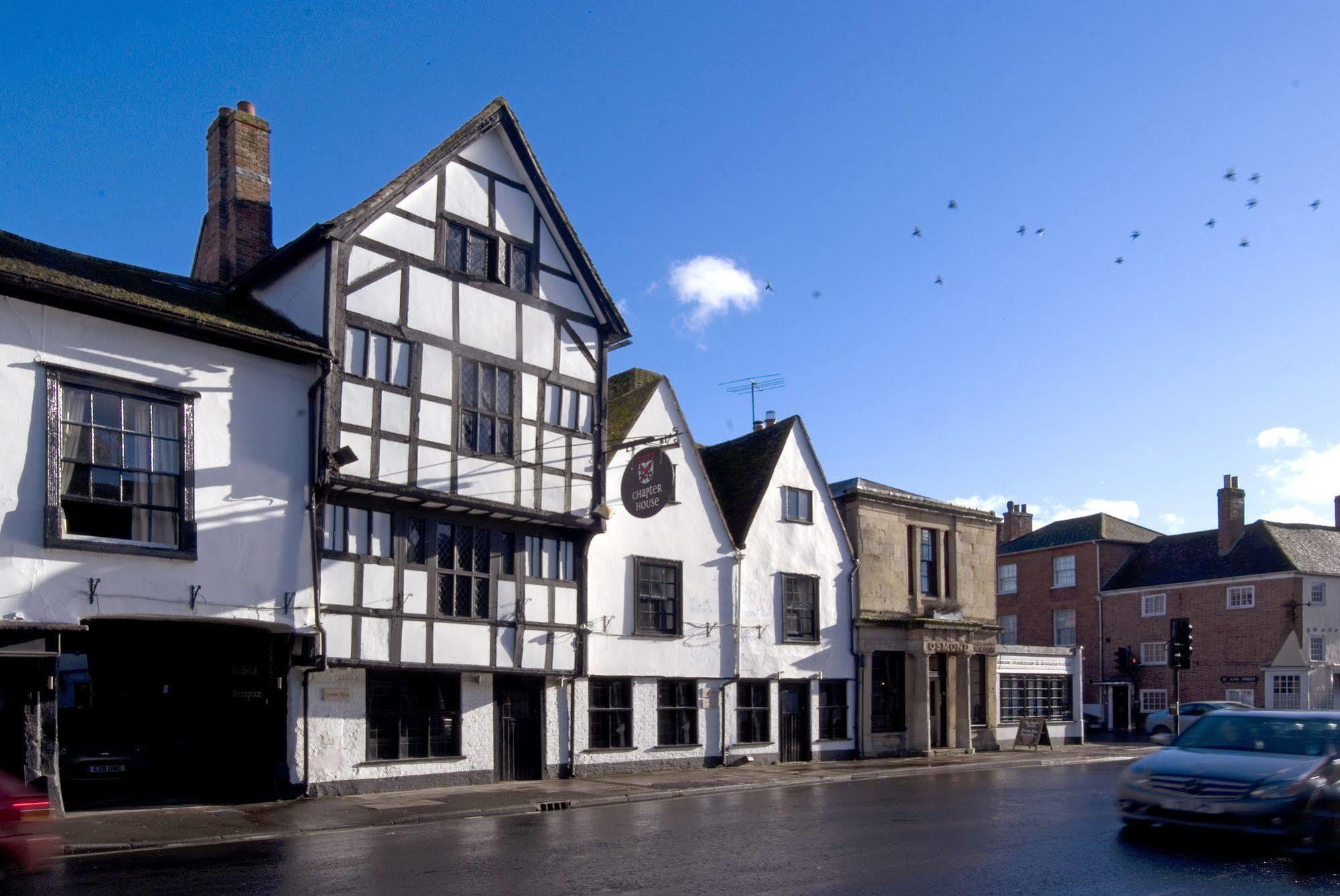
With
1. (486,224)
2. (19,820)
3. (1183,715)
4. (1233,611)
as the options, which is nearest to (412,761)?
(19,820)

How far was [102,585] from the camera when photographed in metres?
16.6

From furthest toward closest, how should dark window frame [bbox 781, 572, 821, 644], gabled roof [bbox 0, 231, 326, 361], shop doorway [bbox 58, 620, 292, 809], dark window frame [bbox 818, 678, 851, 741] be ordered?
dark window frame [bbox 818, 678, 851, 741] → dark window frame [bbox 781, 572, 821, 644] → shop doorway [bbox 58, 620, 292, 809] → gabled roof [bbox 0, 231, 326, 361]

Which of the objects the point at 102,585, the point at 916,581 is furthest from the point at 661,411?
the point at 102,585

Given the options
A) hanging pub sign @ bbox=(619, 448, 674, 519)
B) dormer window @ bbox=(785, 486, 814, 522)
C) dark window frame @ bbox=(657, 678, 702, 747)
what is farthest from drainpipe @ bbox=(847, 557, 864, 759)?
hanging pub sign @ bbox=(619, 448, 674, 519)

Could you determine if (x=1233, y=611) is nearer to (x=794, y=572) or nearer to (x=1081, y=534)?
(x=1081, y=534)

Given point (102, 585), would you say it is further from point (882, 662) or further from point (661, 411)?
point (882, 662)

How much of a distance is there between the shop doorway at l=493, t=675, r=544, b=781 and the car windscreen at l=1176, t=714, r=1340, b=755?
12692 mm

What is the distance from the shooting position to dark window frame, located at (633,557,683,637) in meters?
25.4

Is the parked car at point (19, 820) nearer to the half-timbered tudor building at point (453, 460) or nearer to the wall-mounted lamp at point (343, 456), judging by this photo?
the half-timbered tudor building at point (453, 460)

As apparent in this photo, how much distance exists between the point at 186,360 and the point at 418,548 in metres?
5.19

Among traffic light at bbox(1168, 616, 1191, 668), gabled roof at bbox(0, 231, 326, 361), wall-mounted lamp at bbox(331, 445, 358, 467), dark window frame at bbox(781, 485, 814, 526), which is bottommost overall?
traffic light at bbox(1168, 616, 1191, 668)

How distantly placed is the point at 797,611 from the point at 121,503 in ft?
A: 56.2

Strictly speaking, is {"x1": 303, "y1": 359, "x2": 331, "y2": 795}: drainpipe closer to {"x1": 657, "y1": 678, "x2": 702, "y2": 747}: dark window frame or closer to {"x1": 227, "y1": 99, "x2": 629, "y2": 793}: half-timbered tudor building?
{"x1": 227, "y1": 99, "x2": 629, "y2": 793}: half-timbered tudor building

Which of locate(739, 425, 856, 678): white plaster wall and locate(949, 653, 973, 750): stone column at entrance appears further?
locate(949, 653, 973, 750): stone column at entrance
